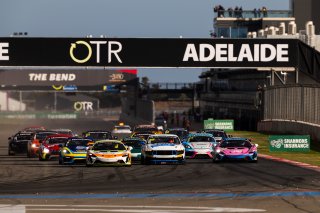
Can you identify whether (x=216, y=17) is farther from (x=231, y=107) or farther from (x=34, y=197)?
(x=34, y=197)

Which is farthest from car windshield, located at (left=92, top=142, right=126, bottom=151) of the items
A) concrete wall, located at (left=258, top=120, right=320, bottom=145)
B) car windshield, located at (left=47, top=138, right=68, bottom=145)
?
concrete wall, located at (left=258, top=120, right=320, bottom=145)

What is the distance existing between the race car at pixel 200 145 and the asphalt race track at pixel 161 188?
14.5 ft

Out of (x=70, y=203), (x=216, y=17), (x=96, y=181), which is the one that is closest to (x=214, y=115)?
(x=216, y=17)

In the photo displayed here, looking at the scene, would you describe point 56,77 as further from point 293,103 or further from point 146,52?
point 146,52

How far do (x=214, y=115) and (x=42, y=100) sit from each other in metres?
69.5

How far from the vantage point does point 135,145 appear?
1522 inches

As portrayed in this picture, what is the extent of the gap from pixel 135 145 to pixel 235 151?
4.38 m

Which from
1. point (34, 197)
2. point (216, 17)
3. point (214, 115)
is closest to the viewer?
point (34, 197)

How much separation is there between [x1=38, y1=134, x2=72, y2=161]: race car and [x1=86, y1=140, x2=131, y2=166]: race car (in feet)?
19.5

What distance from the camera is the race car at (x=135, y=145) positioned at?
3814 cm

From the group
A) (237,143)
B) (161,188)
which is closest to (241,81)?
(237,143)

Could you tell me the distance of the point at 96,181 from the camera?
2698 centimetres

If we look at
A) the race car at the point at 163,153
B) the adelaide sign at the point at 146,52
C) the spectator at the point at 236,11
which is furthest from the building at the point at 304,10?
the race car at the point at 163,153

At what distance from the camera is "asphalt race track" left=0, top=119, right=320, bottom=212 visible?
63.2 feet
